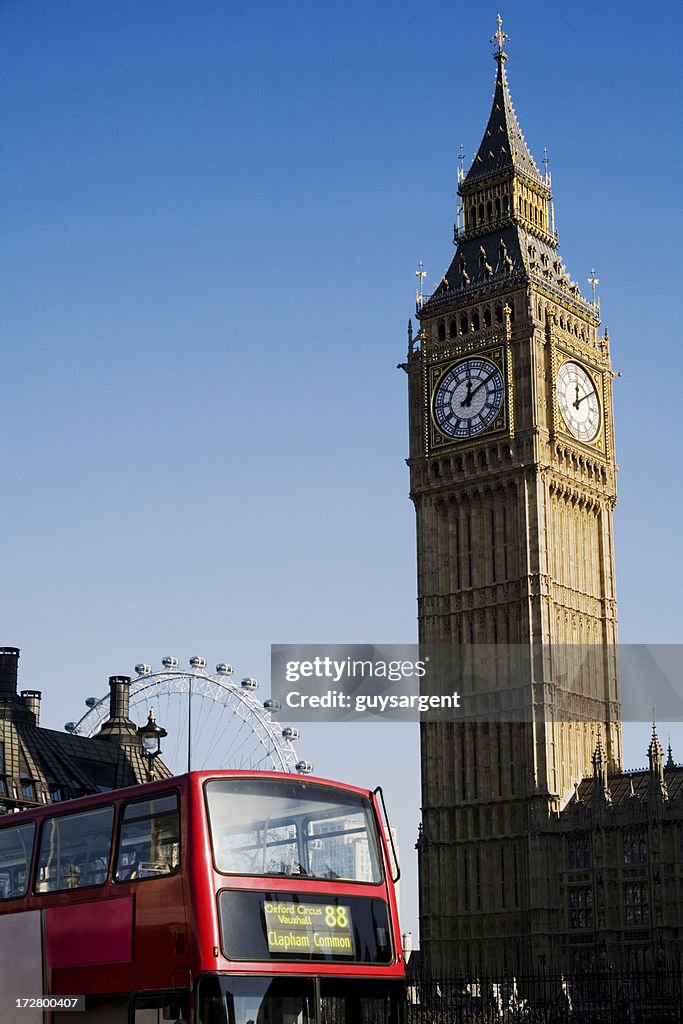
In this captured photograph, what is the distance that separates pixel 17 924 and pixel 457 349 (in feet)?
211

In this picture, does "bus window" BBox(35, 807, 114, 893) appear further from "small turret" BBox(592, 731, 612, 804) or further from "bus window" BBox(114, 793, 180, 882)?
"small turret" BBox(592, 731, 612, 804)

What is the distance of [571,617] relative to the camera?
81625 mm

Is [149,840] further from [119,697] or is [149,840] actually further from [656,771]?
[119,697]

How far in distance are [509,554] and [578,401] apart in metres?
9.57

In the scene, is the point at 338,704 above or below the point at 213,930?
above

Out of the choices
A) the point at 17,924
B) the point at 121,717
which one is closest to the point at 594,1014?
the point at 17,924

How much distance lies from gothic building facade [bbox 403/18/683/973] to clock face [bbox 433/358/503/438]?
11 centimetres

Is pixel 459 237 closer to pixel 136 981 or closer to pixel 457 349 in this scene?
pixel 457 349

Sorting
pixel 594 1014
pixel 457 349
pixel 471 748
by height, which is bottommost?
pixel 594 1014

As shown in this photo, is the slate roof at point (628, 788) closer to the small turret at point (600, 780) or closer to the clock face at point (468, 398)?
the small turret at point (600, 780)

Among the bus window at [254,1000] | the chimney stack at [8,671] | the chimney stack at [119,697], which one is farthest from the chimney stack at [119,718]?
the bus window at [254,1000]

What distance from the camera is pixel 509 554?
81625 mm

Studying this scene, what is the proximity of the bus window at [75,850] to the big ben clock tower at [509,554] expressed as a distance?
182ft

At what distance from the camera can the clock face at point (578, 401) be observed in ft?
274
